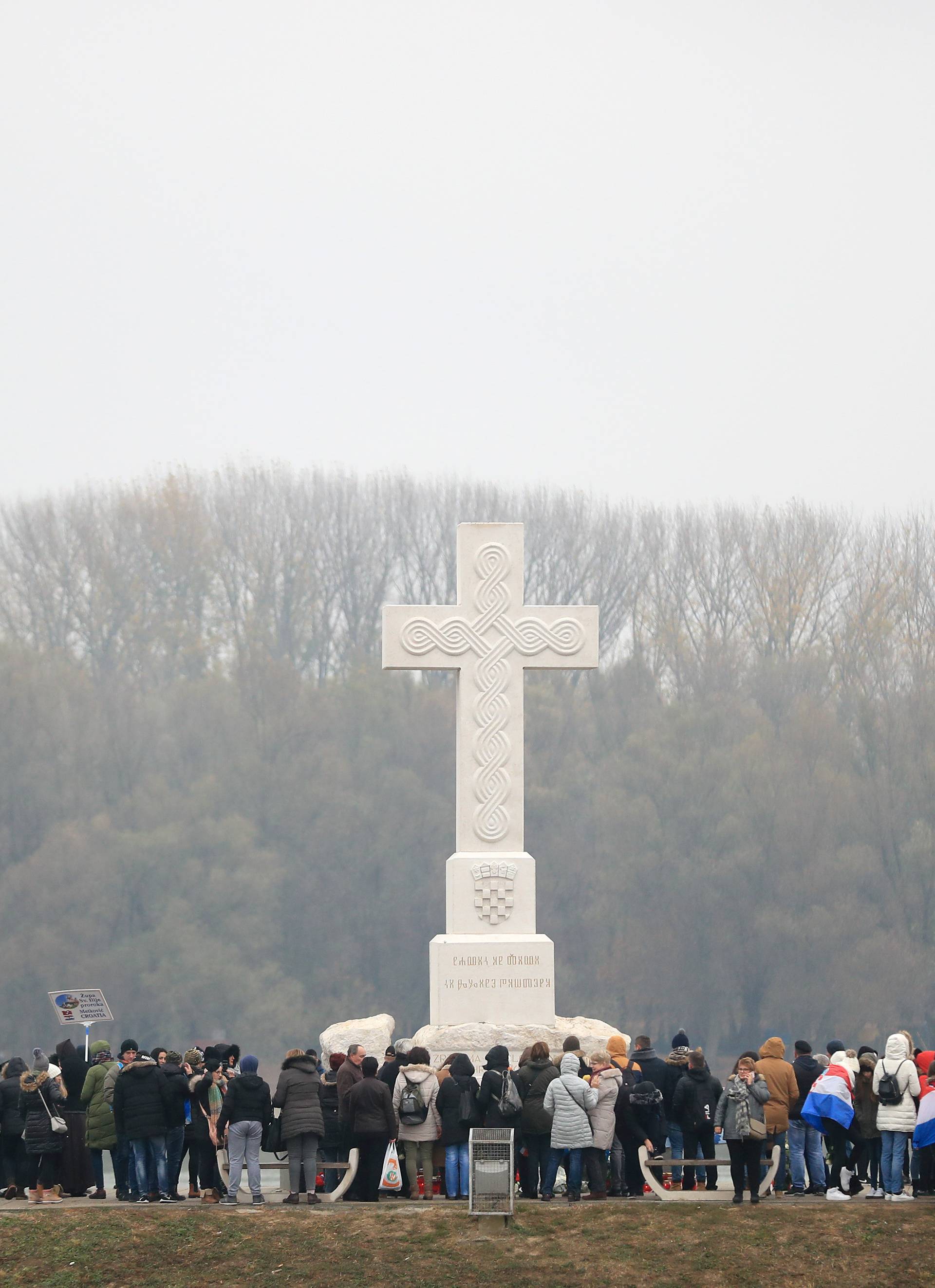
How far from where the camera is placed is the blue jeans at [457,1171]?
424 inches

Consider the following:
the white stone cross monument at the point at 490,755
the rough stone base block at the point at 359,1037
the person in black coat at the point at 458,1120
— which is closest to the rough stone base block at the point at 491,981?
the white stone cross monument at the point at 490,755

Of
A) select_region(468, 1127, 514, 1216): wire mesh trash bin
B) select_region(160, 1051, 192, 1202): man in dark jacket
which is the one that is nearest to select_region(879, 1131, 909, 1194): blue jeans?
select_region(468, 1127, 514, 1216): wire mesh trash bin

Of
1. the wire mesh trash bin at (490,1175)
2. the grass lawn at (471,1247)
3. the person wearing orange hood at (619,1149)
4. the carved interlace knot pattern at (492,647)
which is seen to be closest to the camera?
the grass lawn at (471,1247)

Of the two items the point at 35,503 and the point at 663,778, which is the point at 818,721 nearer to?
the point at 663,778

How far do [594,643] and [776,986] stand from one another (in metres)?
23.4

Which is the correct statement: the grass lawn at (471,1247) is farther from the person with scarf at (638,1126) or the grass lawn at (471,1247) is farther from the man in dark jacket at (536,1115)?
the person with scarf at (638,1126)

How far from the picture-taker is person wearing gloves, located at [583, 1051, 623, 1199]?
34.7 ft

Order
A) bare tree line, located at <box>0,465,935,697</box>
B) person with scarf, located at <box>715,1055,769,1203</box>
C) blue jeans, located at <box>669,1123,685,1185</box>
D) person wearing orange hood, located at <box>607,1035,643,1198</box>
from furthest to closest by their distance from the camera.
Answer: bare tree line, located at <box>0,465,935,697</box> → blue jeans, located at <box>669,1123,685,1185</box> → person wearing orange hood, located at <box>607,1035,643,1198</box> → person with scarf, located at <box>715,1055,769,1203</box>

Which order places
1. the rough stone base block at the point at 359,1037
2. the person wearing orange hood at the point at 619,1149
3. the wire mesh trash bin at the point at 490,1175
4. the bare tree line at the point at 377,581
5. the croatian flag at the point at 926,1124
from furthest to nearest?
the bare tree line at the point at 377,581 → the rough stone base block at the point at 359,1037 → the person wearing orange hood at the point at 619,1149 → the croatian flag at the point at 926,1124 → the wire mesh trash bin at the point at 490,1175

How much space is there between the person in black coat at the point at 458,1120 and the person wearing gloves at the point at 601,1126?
0.78m

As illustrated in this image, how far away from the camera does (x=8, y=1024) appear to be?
34625 mm

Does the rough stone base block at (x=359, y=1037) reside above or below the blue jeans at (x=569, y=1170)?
above

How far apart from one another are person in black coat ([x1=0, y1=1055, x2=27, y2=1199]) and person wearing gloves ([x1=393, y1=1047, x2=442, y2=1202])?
2.60 metres

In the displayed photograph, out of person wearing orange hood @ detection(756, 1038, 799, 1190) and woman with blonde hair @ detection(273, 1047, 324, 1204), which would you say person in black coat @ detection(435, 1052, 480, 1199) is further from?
person wearing orange hood @ detection(756, 1038, 799, 1190)
